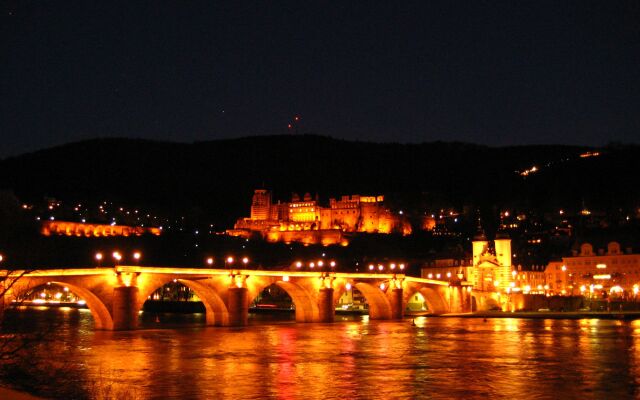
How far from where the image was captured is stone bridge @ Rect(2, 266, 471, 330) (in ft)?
168

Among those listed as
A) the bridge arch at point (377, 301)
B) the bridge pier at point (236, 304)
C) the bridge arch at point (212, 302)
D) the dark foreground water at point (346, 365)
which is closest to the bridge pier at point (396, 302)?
the bridge arch at point (377, 301)

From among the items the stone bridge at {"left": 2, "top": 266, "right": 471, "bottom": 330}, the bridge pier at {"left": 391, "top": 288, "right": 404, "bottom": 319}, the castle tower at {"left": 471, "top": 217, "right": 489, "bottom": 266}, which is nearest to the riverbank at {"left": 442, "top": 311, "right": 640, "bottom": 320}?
the stone bridge at {"left": 2, "top": 266, "right": 471, "bottom": 330}

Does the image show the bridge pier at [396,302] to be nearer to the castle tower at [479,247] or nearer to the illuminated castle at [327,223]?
the castle tower at [479,247]

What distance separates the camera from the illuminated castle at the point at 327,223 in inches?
7170

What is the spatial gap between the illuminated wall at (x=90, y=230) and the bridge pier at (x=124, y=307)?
95.4 m

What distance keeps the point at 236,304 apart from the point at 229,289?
4.38ft

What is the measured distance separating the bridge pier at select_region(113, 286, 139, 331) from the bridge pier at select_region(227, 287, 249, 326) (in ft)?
→ 35.9

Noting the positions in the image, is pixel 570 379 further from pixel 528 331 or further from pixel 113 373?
pixel 528 331

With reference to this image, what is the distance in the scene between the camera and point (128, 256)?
12731 centimetres

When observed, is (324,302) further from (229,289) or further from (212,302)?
(212,302)

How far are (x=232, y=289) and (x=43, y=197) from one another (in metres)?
145

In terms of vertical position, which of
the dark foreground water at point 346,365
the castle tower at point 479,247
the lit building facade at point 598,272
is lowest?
the dark foreground water at point 346,365

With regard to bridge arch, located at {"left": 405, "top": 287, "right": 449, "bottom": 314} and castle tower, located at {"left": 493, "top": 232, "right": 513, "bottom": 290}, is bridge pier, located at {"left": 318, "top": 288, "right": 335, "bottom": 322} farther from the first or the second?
castle tower, located at {"left": 493, "top": 232, "right": 513, "bottom": 290}

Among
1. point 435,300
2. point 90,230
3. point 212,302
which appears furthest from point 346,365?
point 90,230
